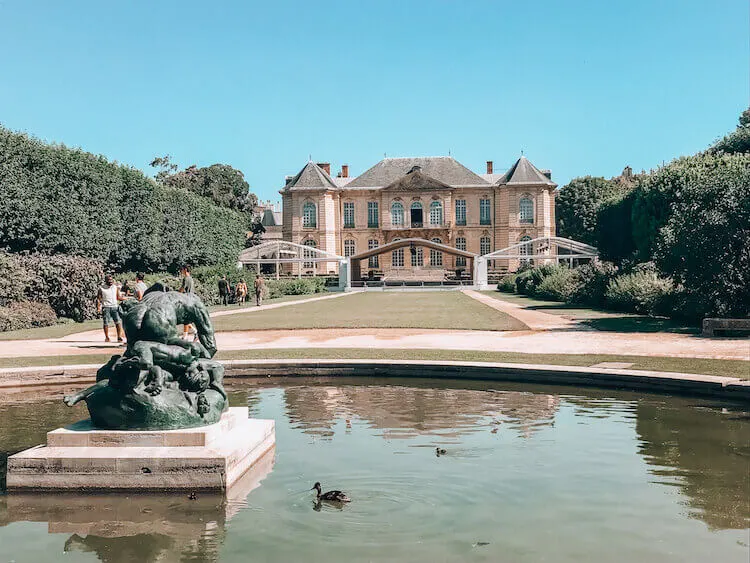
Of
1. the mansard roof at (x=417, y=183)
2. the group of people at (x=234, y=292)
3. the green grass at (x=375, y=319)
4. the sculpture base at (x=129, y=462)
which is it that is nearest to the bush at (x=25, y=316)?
the green grass at (x=375, y=319)

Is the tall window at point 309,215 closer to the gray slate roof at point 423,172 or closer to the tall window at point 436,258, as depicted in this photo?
the gray slate roof at point 423,172

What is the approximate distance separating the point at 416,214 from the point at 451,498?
66.9 meters

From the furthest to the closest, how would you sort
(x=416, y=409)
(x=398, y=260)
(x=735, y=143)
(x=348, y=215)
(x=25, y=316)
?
(x=348, y=215) → (x=398, y=260) → (x=735, y=143) → (x=25, y=316) → (x=416, y=409)

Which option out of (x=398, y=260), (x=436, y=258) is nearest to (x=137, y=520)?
(x=398, y=260)

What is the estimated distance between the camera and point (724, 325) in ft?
51.5

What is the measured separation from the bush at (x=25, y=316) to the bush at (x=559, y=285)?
1761 cm

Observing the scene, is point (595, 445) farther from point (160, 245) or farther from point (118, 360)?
point (160, 245)

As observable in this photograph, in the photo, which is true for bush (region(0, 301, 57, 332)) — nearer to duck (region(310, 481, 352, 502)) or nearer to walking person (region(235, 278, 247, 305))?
walking person (region(235, 278, 247, 305))

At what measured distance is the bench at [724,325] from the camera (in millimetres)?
15453

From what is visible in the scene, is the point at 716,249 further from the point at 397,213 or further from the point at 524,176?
the point at 397,213

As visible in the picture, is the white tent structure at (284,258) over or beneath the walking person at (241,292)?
over

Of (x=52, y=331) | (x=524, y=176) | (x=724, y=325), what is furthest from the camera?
(x=524, y=176)

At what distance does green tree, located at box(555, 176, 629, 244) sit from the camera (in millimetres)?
70500

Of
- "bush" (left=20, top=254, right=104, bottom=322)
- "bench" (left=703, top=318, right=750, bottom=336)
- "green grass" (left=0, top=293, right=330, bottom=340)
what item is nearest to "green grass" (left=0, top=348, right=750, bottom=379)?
"bench" (left=703, top=318, right=750, bottom=336)
